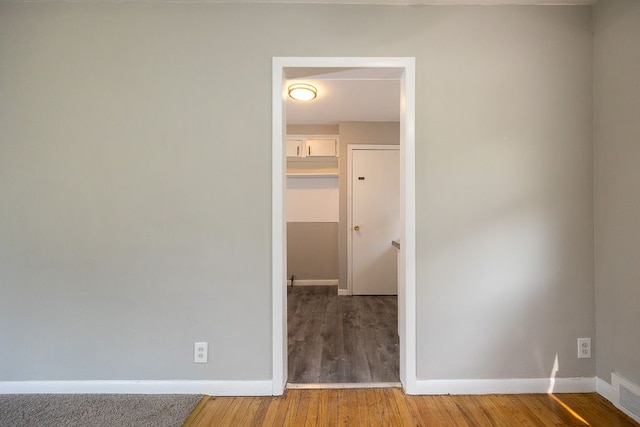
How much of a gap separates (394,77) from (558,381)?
221 cm

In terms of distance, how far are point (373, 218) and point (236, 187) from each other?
266 centimetres

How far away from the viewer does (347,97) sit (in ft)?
10.8

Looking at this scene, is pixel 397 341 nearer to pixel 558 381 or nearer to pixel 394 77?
pixel 558 381

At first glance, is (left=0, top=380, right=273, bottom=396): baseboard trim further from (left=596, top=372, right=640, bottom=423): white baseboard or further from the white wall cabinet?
the white wall cabinet

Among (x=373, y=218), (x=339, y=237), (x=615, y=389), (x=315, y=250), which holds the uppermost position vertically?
(x=373, y=218)

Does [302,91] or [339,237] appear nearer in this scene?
[302,91]

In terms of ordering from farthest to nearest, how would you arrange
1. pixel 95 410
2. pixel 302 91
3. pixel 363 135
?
1. pixel 363 135
2. pixel 302 91
3. pixel 95 410

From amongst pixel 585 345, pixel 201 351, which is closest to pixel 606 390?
pixel 585 345

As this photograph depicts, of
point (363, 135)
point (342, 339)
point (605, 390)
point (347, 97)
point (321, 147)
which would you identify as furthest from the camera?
point (321, 147)

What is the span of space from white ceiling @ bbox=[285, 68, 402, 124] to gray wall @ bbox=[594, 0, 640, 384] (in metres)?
1.23

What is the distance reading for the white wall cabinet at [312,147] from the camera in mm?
4379

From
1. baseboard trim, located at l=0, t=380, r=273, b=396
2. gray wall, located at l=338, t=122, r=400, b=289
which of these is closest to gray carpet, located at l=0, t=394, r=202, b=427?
baseboard trim, located at l=0, t=380, r=273, b=396

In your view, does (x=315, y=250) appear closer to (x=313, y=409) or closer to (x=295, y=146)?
(x=295, y=146)

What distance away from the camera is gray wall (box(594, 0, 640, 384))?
1645mm
